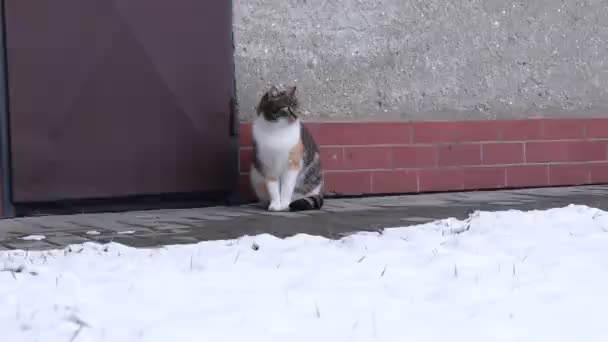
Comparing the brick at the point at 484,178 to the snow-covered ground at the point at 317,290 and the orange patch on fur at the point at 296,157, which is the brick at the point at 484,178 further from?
the snow-covered ground at the point at 317,290

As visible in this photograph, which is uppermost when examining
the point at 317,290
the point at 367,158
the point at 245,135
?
the point at 245,135

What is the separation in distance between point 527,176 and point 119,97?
9.82 ft

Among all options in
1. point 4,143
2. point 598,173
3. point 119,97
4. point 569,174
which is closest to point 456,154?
point 569,174

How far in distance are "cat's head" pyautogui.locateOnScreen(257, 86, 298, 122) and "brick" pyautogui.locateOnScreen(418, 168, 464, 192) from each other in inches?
47.3

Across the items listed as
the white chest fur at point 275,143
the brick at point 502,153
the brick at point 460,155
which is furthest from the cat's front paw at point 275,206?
the brick at point 502,153

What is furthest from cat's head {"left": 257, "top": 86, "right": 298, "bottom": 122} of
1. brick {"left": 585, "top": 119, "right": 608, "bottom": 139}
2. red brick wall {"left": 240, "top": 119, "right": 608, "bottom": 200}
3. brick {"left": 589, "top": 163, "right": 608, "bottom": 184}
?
brick {"left": 589, "top": 163, "right": 608, "bottom": 184}

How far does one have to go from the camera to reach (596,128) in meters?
6.63

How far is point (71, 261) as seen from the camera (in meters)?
3.26

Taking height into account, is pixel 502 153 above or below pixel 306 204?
above

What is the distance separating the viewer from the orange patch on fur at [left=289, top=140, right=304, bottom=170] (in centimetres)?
538

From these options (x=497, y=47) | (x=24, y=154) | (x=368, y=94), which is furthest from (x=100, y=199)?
(x=497, y=47)

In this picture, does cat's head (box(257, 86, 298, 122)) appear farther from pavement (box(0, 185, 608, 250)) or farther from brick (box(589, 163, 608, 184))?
brick (box(589, 163, 608, 184))

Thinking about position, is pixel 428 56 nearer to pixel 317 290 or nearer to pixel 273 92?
Result: pixel 273 92

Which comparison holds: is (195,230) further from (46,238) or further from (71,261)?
(71,261)
